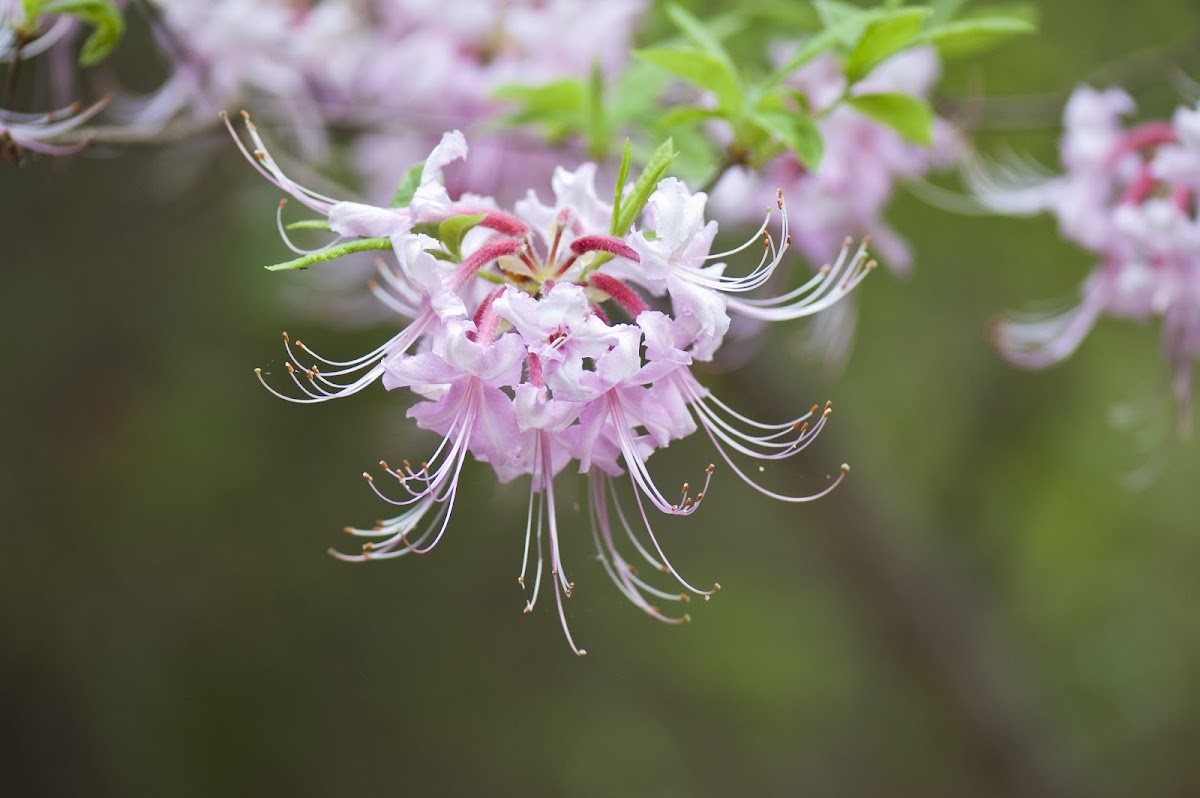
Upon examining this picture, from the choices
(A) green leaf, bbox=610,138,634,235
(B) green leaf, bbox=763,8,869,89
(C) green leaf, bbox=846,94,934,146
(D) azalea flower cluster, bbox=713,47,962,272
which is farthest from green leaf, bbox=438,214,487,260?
(D) azalea flower cluster, bbox=713,47,962,272

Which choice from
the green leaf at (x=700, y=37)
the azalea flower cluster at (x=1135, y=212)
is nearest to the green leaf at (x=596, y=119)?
the green leaf at (x=700, y=37)

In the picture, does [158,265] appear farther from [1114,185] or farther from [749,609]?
[1114,185]

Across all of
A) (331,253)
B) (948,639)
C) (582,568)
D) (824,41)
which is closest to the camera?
(331,253)

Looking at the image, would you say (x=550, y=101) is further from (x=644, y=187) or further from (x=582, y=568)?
(x=582, y=568)

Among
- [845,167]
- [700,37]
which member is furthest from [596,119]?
[845,167]

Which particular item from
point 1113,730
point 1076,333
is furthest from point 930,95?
point 1113,730

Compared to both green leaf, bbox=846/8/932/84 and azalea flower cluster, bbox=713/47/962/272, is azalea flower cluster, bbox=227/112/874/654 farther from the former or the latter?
azalea flower cluster, bbox=713/47/962/272

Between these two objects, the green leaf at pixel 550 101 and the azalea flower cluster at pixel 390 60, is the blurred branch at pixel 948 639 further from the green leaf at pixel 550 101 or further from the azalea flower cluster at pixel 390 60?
the green leaf at pixel 550 101
